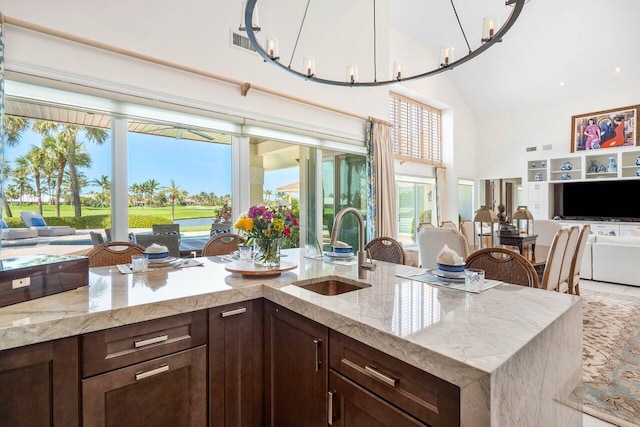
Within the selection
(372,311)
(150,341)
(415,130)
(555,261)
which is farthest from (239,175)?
(415,130)

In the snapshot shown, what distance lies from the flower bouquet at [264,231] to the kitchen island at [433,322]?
17 centimetres

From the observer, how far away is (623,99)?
6.92m

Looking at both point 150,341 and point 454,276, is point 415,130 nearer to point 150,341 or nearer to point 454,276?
point 454,276

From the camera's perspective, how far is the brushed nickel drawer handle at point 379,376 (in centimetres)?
95

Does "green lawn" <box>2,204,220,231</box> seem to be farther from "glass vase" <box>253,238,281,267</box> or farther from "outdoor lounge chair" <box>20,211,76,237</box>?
"glass vase" <box>253,238,281,267</box>

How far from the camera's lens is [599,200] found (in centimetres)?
720

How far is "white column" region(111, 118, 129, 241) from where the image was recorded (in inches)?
124

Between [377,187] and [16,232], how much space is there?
4.48 meters

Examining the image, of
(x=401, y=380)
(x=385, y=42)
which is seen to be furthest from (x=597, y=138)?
(x=401, y=380)

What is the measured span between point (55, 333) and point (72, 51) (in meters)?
2.86

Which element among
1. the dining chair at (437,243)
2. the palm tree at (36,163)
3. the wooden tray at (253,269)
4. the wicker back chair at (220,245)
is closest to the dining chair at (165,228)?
the palm tree at (36,163)

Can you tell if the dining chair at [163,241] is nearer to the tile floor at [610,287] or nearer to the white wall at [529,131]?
the tile floor at [610,287]

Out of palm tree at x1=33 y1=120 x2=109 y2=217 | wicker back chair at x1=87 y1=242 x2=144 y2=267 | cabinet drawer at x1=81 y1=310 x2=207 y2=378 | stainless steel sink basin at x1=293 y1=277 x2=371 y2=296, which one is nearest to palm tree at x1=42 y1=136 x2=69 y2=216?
palm tree at x1=33 y1=120 x2=109 y2=217

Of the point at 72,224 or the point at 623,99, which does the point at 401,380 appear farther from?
the point at 623,99
